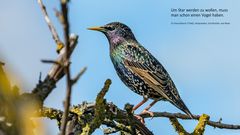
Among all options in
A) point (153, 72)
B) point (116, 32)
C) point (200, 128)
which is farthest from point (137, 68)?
point (200, 128)

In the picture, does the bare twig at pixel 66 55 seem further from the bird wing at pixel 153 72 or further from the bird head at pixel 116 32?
the bird head at pixel 116 32

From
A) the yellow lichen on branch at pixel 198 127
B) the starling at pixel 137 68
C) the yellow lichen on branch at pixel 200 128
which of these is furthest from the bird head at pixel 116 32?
the yellow lichen on branch at pixel 200 128

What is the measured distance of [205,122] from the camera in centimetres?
439

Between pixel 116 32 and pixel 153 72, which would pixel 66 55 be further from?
pixel 116 32

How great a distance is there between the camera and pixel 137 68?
8750 millimetres

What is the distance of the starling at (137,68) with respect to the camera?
8250 millimetres

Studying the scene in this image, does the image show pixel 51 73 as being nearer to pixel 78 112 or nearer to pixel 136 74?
pixel 78 112

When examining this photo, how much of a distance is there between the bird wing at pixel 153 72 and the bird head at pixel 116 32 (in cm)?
49

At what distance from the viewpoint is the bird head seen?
9492 mm

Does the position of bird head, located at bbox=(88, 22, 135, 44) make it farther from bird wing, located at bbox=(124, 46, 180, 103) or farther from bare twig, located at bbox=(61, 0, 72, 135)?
bare twig, located at bbox=(61, 0, 72, 135)

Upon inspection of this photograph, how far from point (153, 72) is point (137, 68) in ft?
0.81

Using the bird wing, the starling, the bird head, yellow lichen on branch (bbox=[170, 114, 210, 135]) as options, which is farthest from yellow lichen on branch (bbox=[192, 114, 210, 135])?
the bird head

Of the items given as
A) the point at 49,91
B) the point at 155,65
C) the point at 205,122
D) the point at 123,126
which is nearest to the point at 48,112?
the point at 123,126

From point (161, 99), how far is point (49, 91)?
6.32m
